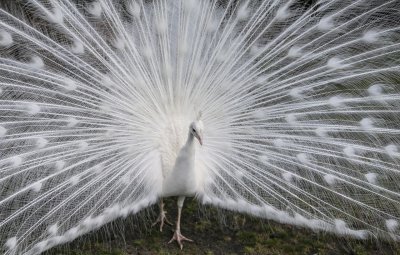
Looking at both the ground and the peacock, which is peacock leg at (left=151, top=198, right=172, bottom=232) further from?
the peacock

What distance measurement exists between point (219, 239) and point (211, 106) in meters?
1.13

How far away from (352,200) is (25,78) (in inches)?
100

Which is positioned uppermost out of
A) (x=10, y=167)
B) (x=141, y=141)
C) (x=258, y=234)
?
(x=141, y=141)

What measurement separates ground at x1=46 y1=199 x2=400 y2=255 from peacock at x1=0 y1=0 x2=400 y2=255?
0.39 meters

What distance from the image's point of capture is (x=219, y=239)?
4809 mm

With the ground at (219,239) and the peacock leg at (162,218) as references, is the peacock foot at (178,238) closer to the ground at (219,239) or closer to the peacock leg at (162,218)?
the ground at (219,239)

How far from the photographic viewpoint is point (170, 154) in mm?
4461

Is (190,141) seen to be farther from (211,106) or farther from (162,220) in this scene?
(162,220)

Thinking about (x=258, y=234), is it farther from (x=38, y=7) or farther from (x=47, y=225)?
(x=38, y=7)

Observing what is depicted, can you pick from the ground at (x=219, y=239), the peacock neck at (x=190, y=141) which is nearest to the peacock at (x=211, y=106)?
the peacock neck at (x=190, y=141)

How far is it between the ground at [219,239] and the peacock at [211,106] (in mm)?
386

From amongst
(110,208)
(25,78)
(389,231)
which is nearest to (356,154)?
(389,231)

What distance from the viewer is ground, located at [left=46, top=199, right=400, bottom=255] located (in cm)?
454

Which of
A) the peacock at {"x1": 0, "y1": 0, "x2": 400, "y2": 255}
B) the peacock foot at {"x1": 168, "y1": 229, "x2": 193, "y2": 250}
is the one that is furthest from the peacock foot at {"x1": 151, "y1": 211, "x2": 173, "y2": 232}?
the peacock at {"x1": 0, "y1": 0, "x2": 400, "y2": 255}
